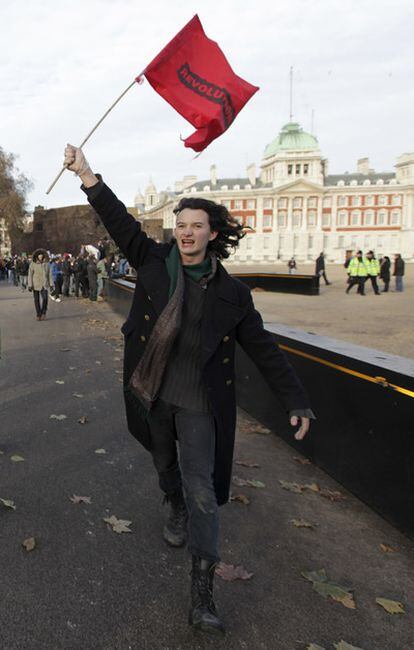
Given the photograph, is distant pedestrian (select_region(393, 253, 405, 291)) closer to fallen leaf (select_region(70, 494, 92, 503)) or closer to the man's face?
fallen leaf (select_region(70, 494, 92, 503))

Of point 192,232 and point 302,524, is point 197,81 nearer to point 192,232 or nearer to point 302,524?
point 192,232

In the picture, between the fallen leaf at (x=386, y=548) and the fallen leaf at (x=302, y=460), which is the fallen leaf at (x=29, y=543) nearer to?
the fallen leaf at (x=386, y=548)

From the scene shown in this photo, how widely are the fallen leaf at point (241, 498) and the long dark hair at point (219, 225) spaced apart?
1.90 metres

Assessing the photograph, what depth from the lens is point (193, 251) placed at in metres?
2.43

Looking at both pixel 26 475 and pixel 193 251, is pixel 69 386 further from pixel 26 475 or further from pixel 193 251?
pixel 193 251

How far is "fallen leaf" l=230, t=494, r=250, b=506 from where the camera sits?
362 centimetres

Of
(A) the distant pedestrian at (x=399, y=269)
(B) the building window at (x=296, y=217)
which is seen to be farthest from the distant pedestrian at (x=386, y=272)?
(B) the building window at (x=296, y=217)

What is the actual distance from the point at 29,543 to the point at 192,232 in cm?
204

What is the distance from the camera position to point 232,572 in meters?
2.77

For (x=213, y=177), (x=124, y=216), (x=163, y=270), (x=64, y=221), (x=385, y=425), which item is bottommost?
(x=385, y=425)

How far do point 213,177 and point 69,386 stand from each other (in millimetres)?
117740

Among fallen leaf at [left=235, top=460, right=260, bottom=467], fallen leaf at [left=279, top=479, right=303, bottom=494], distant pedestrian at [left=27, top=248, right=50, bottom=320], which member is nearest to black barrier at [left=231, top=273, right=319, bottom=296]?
distant pedestrian at [left=27, top=248, right=50, bottom=320]

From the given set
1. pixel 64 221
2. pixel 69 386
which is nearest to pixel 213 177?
pixel 64 221

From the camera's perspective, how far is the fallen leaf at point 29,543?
291cm
